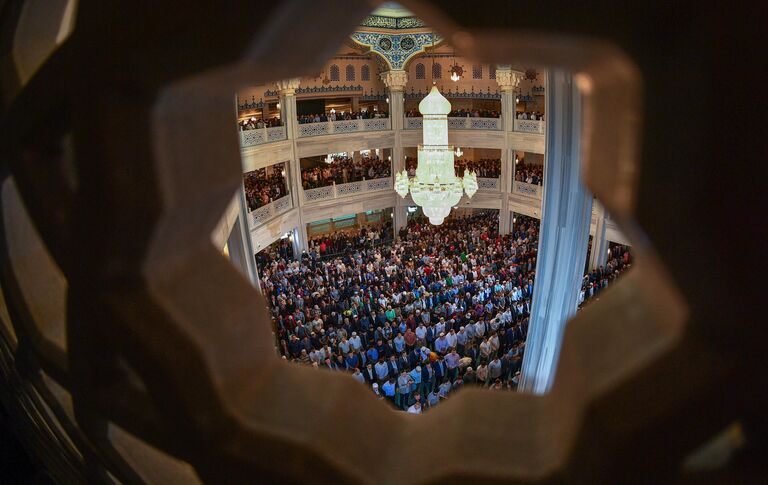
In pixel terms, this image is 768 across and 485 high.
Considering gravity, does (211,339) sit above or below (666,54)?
below

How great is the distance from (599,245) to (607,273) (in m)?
1.66

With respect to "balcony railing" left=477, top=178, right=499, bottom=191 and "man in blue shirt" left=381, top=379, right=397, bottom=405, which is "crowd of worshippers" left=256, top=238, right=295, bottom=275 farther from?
"man in blue shirt" left=381, top=379, right=397, bottom=405

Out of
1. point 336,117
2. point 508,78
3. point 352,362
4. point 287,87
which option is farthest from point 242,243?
point 508,78

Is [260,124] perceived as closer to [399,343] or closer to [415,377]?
[399,343]

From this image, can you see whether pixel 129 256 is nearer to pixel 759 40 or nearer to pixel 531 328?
pixel 759 40

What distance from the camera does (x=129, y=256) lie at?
68 centimetres

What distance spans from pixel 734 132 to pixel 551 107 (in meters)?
6.51

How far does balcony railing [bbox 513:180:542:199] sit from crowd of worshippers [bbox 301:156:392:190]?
4.43m

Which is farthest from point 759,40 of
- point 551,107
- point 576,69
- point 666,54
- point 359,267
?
point 359,267

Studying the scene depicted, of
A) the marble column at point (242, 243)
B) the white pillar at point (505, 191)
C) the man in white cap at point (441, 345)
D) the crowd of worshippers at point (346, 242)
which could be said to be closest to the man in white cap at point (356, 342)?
the man in white cap at point (441, 345)

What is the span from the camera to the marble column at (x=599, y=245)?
14453 millimetres

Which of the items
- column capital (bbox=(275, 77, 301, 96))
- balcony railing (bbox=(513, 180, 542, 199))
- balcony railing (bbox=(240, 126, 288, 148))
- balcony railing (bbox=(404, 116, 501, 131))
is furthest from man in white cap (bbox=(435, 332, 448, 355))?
balcony railing (bbox=(404, 116, 501, 131))

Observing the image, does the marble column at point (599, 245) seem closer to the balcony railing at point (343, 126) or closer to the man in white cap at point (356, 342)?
the balcony railing at point (343, 126)

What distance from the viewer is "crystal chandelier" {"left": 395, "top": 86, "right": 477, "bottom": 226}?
10.8 m
